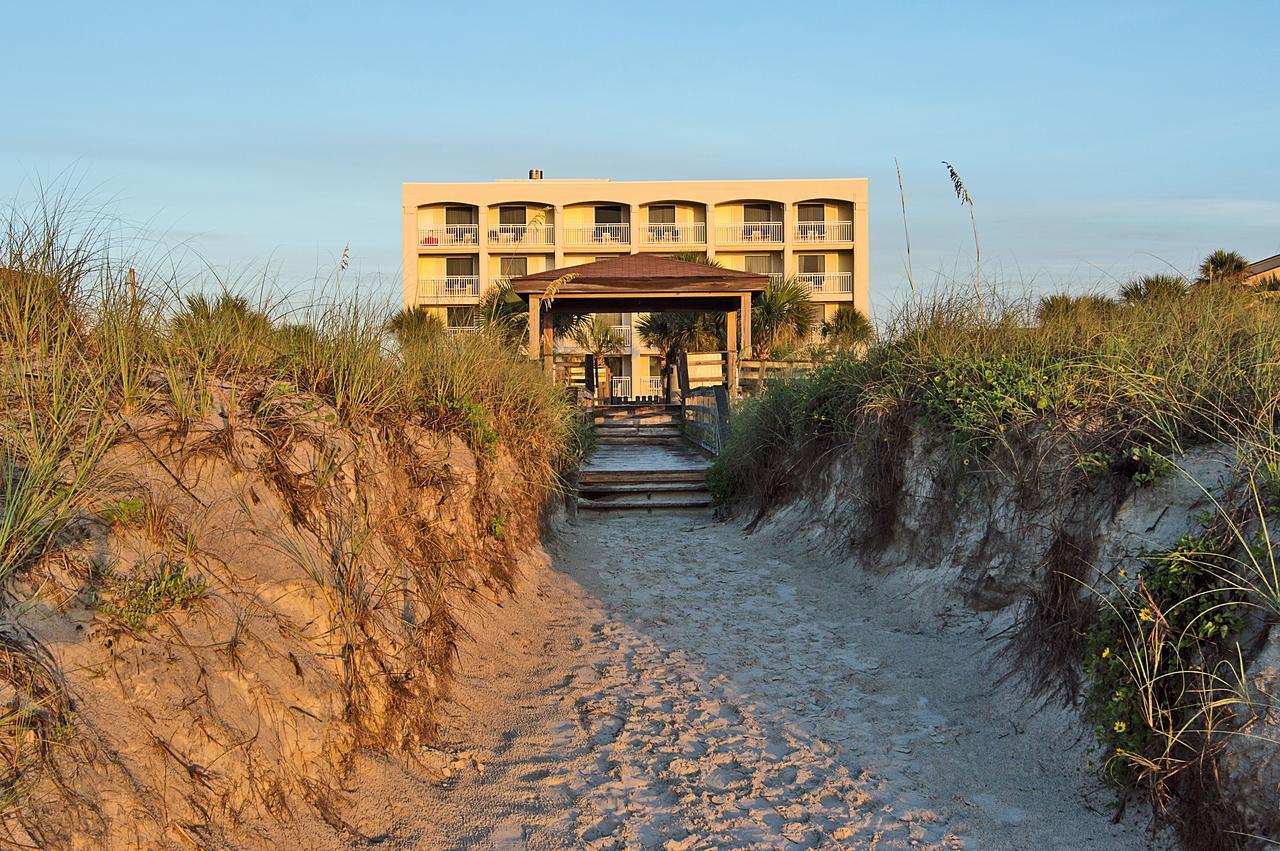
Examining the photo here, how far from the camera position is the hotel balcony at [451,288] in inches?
1599

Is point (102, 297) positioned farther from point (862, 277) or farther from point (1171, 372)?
→ point (862, 277)

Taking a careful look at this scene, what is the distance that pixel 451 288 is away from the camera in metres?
41.5

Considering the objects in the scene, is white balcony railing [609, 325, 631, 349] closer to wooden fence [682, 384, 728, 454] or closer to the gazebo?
the gazebo

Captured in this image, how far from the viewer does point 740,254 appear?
4241 cm

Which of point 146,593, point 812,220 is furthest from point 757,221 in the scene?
point 146,593

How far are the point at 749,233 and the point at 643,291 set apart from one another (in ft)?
90.7

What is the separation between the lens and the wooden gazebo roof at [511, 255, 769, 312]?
51.5 feet

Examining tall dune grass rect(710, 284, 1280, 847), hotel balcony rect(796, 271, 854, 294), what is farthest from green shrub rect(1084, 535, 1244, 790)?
hotel balcony rect(796, 271, 854, 294)

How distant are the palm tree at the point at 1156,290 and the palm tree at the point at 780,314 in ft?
54.7

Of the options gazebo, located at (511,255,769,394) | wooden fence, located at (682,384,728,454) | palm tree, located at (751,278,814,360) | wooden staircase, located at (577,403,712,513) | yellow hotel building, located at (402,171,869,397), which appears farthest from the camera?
yellow hotel building, located at (402,171,869,397)

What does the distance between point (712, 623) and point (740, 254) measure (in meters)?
38.0

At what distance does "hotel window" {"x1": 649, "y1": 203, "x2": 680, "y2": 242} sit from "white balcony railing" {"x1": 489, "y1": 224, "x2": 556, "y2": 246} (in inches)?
183

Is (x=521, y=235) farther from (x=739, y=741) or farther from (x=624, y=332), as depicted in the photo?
(x=739, y=741)

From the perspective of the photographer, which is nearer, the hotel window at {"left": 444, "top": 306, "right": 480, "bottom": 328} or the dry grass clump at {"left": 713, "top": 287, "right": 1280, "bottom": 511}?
the dry grass clump at {"left": 713, "top": 287, "right": 1280, "bottom": 511}
